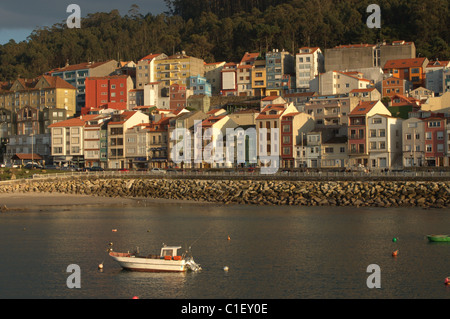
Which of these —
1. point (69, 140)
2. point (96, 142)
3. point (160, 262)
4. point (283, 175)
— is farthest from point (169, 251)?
point (69, 140)

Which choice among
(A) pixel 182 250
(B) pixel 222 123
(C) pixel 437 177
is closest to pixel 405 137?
(C) pixel 437 177

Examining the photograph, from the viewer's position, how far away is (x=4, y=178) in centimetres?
8700

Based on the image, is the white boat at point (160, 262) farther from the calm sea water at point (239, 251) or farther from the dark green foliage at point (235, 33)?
the dark green foliage at point (235, 33)

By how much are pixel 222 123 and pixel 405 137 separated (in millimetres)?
28543

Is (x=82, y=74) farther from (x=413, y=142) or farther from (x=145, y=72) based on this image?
(x=413, y=142)

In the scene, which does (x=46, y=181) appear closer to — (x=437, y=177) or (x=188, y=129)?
(x=188, y=129)

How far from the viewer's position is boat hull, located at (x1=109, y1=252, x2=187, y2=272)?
3547 centimetres

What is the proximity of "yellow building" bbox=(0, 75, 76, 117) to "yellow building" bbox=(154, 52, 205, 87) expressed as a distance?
1953 centimetres

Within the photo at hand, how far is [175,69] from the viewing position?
442 ft

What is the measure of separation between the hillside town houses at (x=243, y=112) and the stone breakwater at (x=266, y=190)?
48.1 ft

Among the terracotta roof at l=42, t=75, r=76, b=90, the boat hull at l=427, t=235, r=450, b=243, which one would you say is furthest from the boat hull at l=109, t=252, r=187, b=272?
the terracotta roof at l=42, t=75, r=76, b=90

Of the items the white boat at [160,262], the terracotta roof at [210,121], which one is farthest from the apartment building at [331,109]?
the white boat at [160,262]

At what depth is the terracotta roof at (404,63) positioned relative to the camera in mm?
117875

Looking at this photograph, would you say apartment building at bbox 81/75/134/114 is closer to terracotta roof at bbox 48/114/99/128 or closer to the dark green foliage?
terracotta roof at bbox 48/114/99/128
